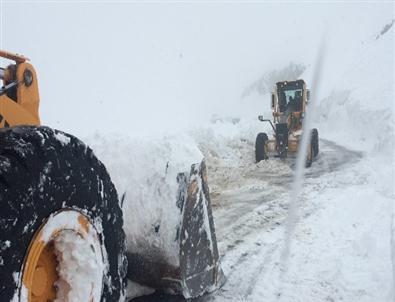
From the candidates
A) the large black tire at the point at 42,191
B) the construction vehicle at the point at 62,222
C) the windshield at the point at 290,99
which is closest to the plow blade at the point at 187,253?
the construction vehicle at the point at 62,222

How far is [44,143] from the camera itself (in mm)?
2061

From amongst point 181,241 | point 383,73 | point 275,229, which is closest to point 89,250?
point 181,241

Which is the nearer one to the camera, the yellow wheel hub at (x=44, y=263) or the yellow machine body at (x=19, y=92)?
the yellow wheel hub at (x=44, y=263)

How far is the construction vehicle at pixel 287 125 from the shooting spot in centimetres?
1265

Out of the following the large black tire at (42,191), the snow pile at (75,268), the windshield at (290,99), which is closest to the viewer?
the large black tire at (42,191)

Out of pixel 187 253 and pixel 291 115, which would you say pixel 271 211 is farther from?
pixel 291 115

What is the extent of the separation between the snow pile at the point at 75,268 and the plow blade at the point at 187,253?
80 centimetres

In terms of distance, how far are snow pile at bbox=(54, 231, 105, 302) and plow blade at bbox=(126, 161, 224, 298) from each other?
0.80 meters

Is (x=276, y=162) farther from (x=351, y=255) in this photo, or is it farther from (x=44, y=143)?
(x=44, y=143)

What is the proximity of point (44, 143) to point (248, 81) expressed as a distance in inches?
2730

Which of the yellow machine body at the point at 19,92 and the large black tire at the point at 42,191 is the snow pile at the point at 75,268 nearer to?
the large black tire at the point at 42,191

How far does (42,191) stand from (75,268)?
544mm

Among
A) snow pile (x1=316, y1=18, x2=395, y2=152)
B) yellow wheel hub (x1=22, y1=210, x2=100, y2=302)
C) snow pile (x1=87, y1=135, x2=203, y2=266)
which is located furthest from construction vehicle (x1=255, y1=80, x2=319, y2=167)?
yellow wheel hub (x1=22, y1=210, x2=100, y2=302)

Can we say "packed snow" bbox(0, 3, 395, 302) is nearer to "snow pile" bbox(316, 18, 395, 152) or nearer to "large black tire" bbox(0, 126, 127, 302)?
"large black tire" bbox(0, 126, 127, 302)
